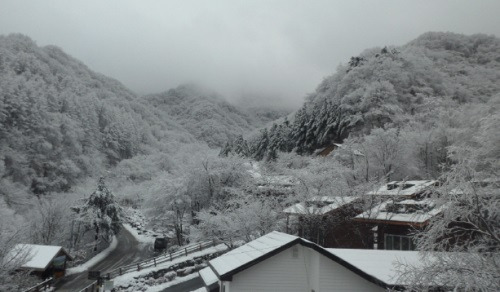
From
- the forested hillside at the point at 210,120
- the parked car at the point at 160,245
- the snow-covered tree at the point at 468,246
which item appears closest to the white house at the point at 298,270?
the snow-covered tree at the point at 468,246

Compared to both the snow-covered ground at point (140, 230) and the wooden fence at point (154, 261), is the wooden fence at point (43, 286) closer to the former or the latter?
the wooden fence at point (154, 261)

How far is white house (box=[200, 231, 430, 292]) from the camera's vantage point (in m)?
10.9

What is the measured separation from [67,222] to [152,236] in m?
12.0

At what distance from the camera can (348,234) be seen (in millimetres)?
23969

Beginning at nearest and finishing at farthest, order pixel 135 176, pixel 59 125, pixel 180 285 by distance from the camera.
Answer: pixel 180 285
pixel 59 125
pixel 135 176

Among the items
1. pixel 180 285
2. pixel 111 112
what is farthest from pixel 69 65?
pixel 180 285

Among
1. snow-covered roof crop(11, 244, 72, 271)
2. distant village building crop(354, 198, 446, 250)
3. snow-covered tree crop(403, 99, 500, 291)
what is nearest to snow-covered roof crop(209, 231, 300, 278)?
snow-covered tree crop(403, 99, 500, 291)

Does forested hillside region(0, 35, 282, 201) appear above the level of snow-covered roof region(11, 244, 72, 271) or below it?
above

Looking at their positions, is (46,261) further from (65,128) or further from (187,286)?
(65,128)

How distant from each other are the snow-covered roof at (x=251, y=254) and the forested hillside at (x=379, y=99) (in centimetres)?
3498

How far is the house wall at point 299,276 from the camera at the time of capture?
1110cm

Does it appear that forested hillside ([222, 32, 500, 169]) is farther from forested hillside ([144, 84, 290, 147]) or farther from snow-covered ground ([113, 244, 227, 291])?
forested hillside ([144, 84, 290, 147])

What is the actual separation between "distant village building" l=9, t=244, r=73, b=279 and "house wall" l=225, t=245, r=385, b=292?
19.9 m

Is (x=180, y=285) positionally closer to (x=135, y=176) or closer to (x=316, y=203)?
(x=316, y=203)
